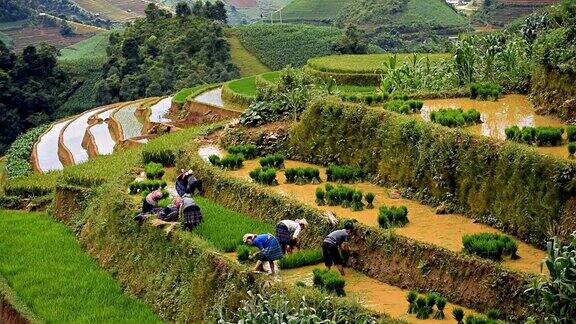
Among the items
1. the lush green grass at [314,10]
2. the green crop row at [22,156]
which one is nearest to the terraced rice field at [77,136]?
the green crop row at [22,156]

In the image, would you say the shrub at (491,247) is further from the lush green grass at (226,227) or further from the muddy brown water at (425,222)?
the lush green grass at (226,227)

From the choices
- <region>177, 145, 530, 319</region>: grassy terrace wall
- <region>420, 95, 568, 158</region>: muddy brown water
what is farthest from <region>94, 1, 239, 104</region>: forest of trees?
<region>177, 145, 530, 319</region>: grassy terrace wall

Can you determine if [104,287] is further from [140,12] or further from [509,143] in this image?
[140,12]

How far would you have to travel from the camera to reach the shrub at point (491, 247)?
1118 cm

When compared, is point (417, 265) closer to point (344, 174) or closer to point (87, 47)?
point (344, 174)

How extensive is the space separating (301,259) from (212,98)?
21262 mm

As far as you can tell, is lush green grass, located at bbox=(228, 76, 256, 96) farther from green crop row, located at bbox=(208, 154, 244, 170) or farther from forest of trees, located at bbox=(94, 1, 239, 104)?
green crop row, located at bbox=(208, 154, 244, 170)

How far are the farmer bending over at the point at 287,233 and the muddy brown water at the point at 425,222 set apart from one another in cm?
91

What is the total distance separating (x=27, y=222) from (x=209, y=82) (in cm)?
2562

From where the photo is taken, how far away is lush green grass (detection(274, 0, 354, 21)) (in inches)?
3088

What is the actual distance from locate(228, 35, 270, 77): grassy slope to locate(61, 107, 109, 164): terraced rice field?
1361 centimetres

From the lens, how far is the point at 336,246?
493 inches

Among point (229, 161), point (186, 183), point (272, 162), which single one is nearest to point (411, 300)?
point (186, 183)

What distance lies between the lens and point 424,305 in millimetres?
10695
